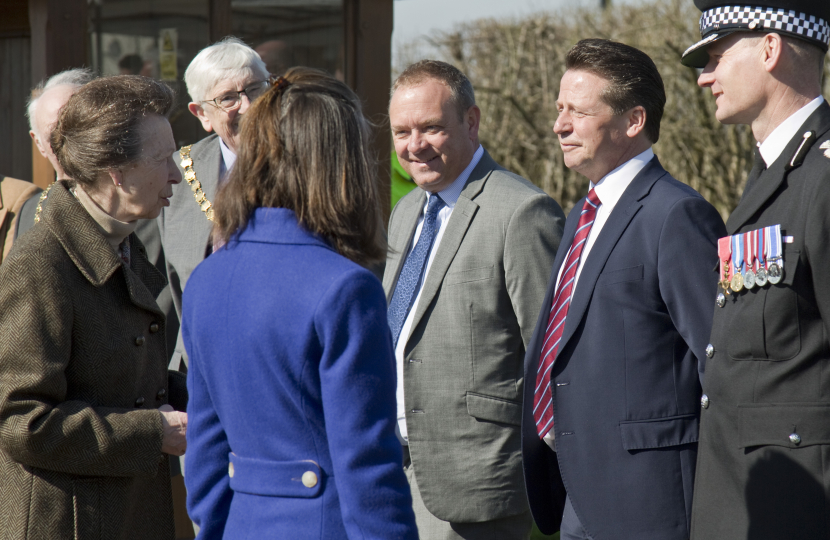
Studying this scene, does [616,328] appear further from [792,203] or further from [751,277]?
[792,203]

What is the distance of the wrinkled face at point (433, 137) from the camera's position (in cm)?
330

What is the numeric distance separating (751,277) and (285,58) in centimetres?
378

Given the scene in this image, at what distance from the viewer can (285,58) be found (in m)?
5.35

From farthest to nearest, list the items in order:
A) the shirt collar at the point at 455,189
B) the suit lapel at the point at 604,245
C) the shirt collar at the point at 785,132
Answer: the shirt collar at the point at 455,189 → the suit lapel at the point at 604,245 → the shirt collar at the point at 785,132

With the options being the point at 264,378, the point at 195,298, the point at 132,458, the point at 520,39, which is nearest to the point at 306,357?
the point at 264,378

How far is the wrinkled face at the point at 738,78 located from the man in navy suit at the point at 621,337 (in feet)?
0.91

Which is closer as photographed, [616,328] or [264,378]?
[264,378]

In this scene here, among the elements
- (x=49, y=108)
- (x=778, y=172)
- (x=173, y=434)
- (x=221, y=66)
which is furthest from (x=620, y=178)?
(x=49, y=108)

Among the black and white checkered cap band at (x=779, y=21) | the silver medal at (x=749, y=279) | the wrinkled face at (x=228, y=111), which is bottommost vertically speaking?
the silver medal at (x=749, y=279)

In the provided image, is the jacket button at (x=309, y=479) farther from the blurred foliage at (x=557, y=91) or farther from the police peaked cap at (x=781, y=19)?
the blurred foliage at (x=557, y=91)

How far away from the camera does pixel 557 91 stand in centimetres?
1046

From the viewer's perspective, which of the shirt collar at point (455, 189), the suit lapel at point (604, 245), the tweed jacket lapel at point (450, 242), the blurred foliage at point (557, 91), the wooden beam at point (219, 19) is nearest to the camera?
the suit lapel at point (604, 245)

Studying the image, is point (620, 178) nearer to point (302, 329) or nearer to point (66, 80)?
point (302, 329)

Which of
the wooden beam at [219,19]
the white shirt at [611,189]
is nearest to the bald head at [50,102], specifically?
the wooden beam at [219,19]
